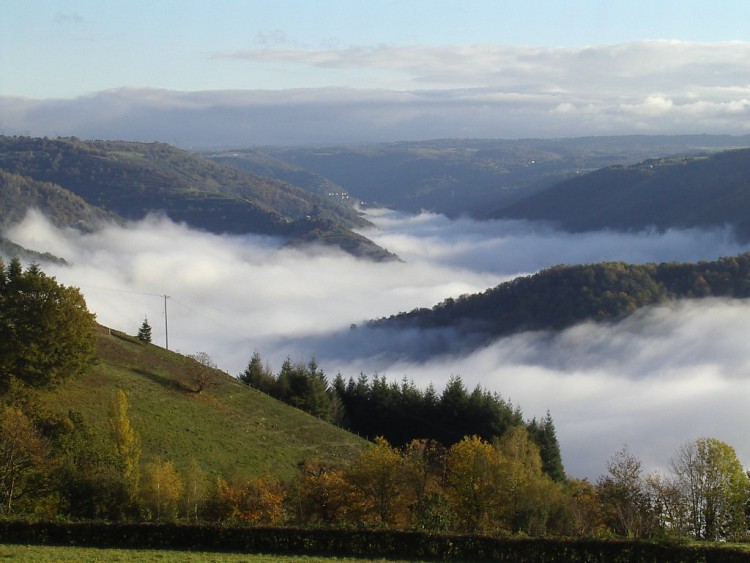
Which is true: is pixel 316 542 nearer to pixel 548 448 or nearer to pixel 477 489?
pixel 477 489

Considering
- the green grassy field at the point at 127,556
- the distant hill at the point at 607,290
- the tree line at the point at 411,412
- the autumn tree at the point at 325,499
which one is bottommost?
the green grassy field at the point at 127,556

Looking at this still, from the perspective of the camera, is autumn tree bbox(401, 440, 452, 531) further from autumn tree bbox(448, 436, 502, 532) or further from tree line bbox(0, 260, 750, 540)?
autumn tree bbox(448, 436, 502, 532)

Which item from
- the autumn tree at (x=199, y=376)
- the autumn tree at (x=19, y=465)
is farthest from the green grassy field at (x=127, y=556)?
the autumn tree at (x=199, y=376)

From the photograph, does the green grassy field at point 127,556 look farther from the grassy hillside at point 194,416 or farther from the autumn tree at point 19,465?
the grassy hillside at point 194,416

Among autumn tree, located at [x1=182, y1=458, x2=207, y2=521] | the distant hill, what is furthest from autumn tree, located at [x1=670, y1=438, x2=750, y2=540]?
the distant hill

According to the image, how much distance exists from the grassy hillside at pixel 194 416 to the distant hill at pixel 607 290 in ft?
363

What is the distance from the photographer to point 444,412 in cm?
7419

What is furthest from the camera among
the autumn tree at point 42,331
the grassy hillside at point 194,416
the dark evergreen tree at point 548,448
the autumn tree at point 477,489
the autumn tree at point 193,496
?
the dark evergreen tree at point 548,448

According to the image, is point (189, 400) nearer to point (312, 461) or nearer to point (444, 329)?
point (312, 461)

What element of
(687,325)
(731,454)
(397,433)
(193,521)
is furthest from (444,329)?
(193,521)

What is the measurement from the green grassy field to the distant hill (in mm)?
143494

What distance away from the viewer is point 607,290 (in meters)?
165

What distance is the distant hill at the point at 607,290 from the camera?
164875 millimetres

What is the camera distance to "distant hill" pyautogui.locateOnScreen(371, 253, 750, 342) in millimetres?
164875
